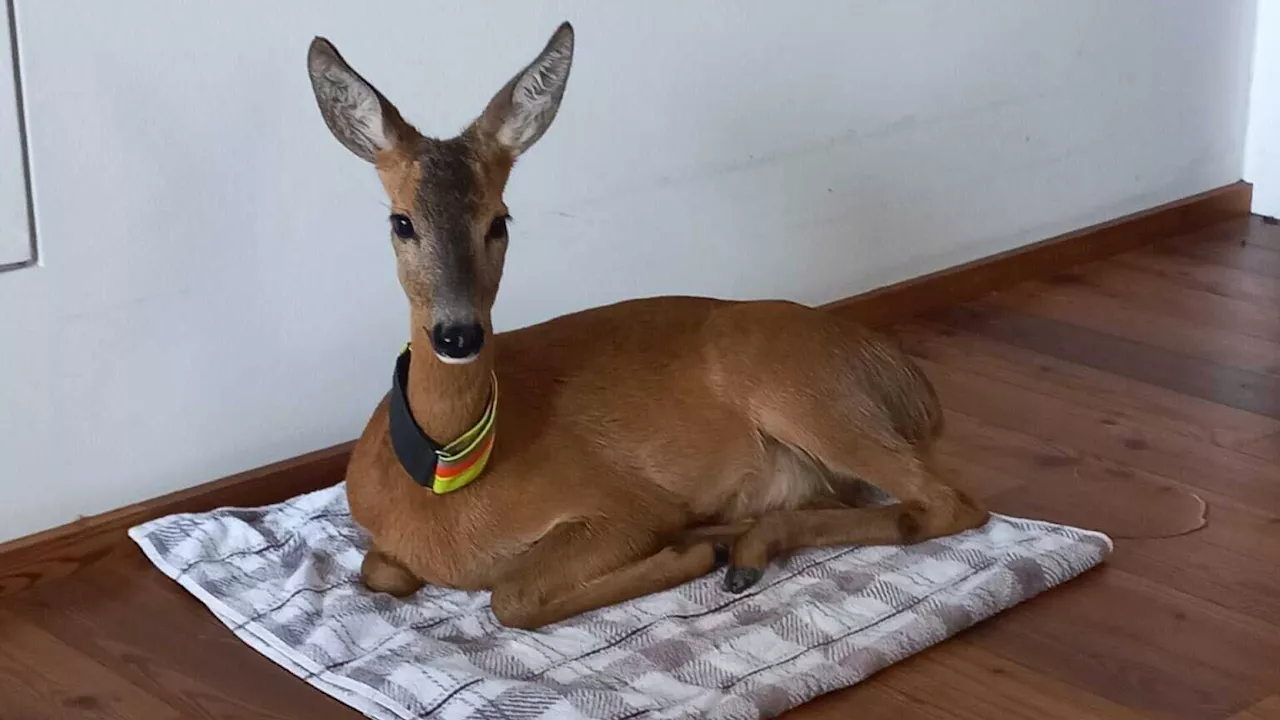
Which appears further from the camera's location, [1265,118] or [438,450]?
[1265,118]

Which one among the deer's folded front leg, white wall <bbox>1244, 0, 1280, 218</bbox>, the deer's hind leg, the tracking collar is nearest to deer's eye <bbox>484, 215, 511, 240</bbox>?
the tracking collar

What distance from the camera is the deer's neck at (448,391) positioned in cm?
236

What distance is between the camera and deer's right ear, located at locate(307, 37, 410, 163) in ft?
7.47

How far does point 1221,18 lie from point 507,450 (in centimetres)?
268

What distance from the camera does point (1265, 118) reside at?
177 inches

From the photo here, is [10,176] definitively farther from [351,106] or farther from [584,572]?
[584,572]

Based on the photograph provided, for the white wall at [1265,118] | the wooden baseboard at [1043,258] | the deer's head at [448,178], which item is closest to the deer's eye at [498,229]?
the deer's head at [448,178]

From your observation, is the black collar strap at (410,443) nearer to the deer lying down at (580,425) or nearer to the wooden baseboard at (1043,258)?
the deer lying down at (580,425)

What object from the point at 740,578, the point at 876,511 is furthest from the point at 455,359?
the point at 876,511

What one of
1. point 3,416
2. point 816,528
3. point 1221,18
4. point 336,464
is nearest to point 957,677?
point 816,528

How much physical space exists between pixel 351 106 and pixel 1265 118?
2971 millimetres

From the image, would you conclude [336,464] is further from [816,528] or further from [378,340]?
[816,528]

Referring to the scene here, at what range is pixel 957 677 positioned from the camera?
229 cm

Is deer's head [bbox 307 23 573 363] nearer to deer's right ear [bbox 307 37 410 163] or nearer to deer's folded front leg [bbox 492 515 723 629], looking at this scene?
deer's right ear [bbox 307 37 410 163]
